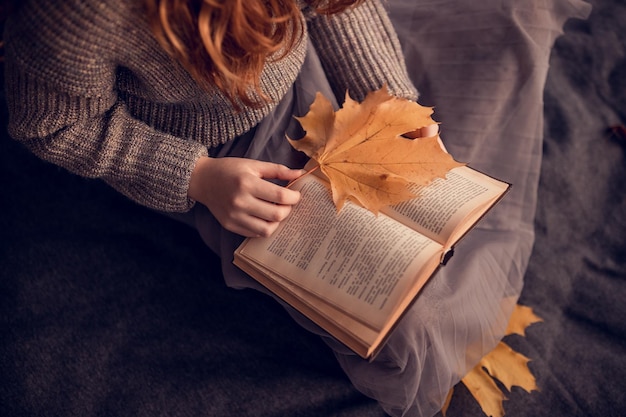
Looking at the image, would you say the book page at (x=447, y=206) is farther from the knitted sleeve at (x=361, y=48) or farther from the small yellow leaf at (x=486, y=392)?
the small yellow leaf at (x=486, y=392)

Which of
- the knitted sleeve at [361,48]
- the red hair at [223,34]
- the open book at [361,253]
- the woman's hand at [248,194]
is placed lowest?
the open book at [361,253]

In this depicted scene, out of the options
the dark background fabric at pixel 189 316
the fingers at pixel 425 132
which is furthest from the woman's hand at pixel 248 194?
the dark background fabric at pixel 189 316

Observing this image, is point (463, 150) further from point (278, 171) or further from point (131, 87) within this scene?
point (131, 87)

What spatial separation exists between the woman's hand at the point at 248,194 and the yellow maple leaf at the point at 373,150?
6 cm

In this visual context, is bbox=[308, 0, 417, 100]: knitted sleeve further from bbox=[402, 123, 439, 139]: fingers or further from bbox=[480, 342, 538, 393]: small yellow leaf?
bbox=[480, 342, 538, 393]: small yellow leaf

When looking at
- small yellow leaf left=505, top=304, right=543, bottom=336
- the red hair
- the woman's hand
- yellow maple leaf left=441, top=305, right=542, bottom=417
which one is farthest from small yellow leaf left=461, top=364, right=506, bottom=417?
the red hair

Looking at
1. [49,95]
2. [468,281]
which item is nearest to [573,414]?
[468,281]

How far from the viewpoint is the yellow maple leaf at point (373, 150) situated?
562 millimetres

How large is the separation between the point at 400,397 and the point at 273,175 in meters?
0.39

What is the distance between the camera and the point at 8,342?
0.81 m

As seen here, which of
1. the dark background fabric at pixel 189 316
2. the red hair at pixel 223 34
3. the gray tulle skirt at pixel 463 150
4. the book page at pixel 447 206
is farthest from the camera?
the dark background fabric at pixel 189 316

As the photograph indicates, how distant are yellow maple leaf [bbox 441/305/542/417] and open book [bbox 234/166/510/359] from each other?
40 centimetres

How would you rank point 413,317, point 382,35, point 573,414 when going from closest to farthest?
point 413,317
point 382,35
point 573,414

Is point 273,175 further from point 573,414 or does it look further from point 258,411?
point 573,414
